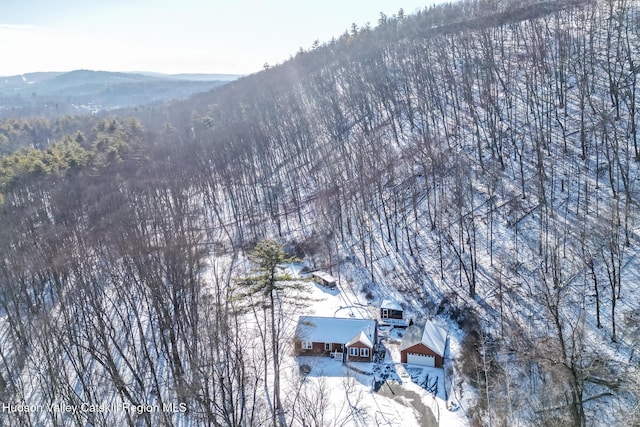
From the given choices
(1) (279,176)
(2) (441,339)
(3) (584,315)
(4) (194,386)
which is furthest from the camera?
(1) (279,176)

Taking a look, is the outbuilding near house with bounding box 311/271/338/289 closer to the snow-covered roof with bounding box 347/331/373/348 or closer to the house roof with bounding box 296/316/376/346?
the house roof with bounding box 296/316/376/346

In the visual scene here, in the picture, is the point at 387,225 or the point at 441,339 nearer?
the point at 441,339

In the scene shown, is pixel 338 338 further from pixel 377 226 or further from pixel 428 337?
pixel 377 226

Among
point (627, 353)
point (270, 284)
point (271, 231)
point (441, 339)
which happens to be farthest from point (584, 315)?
point (271, 231)

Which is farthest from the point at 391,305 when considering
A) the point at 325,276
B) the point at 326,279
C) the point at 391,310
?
the point at 325,276

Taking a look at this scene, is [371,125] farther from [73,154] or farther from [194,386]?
[194,386]

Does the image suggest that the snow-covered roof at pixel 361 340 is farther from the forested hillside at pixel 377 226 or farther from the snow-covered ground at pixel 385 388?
the forested hillside at pixel 377 226

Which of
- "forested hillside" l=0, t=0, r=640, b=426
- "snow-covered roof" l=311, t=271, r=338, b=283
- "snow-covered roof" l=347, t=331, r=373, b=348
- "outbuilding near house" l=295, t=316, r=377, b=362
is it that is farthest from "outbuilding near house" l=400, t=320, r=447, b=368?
"snow-covered roof" l=311, t=271, r=338, b=283
